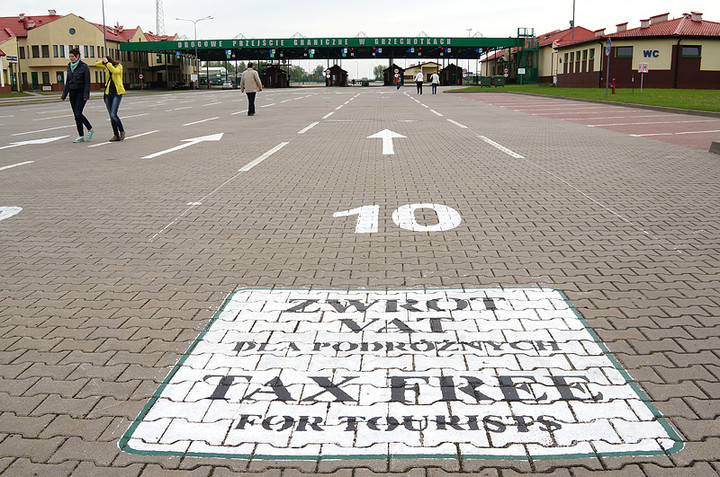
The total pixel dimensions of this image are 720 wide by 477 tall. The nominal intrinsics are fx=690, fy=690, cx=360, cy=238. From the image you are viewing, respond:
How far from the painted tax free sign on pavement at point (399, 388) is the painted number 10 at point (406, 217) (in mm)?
2254

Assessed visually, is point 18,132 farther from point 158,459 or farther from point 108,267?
point 158,459

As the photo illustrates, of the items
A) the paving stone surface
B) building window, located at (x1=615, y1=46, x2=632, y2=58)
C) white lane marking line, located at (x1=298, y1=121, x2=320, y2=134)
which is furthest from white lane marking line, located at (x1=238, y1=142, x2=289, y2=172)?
building window, located at (x1=615, y1=46, x2=632, y2=58)

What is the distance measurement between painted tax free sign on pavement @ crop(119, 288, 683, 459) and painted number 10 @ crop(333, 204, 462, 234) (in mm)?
2254

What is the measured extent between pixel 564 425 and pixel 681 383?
831 millimetres

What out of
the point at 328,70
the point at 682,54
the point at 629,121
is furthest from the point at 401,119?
the point at 328,70

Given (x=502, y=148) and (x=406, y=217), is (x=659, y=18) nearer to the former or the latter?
(x=502, y=148)

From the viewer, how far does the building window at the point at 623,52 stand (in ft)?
191

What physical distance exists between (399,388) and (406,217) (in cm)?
411

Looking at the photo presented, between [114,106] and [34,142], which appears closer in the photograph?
[114,106]

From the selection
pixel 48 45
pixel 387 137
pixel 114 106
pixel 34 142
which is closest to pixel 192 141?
pixel 114 106

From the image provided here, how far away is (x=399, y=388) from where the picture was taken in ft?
11.5

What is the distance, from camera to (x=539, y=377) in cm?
360

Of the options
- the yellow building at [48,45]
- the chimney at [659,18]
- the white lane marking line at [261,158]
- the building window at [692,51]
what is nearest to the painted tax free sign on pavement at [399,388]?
the white lane marking line at [261,158]

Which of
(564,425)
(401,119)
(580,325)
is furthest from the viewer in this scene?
(401,119)
